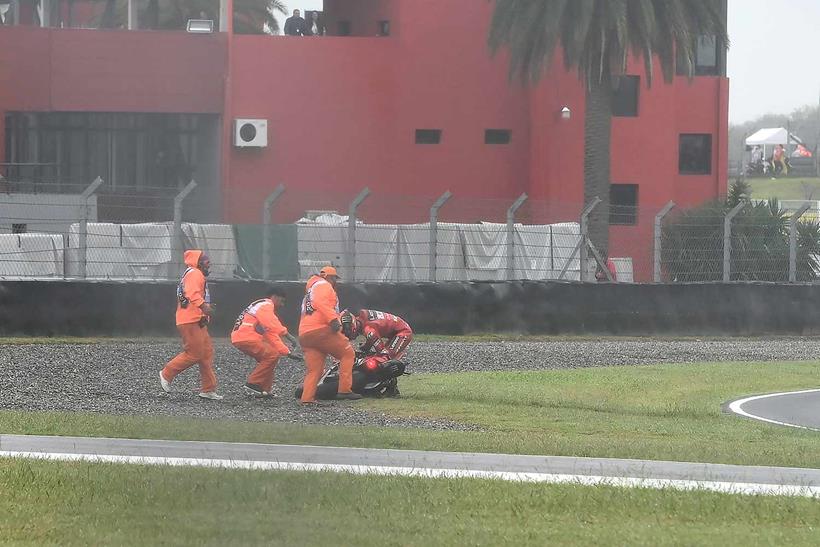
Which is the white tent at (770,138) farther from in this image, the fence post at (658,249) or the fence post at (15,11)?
the fence post at (658,249)

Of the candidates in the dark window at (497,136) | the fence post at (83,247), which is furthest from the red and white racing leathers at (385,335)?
the dark window at (497,136)

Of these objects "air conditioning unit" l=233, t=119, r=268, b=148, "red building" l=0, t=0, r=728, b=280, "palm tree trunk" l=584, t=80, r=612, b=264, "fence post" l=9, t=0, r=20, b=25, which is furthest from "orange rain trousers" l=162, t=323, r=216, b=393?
"fence post" l=9, t=0, r=20, b=25

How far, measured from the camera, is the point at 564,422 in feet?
42.4

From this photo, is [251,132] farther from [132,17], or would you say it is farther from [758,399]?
[758,399]

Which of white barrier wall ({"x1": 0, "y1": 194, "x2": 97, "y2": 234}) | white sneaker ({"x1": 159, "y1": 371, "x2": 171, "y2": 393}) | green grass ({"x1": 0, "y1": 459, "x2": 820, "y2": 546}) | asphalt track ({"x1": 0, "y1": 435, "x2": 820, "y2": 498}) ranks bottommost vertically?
white sneaker ({"x1": 159, "y1": 371, "x2": 171, "y2": 393})

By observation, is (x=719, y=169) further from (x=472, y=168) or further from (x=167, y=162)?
(x=167, y=162)

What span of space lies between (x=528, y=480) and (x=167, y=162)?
3039 cm

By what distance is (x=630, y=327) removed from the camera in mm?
22734

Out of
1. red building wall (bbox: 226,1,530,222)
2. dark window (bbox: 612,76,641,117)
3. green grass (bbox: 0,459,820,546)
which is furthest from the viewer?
dark window (bbox: 612,76,641,117)

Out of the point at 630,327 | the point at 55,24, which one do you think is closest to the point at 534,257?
the point at 630,327

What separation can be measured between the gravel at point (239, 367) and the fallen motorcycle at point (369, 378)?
34cm

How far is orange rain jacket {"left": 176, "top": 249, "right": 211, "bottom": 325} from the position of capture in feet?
46.8

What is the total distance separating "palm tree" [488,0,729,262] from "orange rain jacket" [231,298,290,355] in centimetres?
1612

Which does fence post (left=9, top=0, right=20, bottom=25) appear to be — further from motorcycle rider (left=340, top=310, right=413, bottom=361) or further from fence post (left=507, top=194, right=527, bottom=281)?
motorcycle rider (left=340, top=310, right=413, bottom=361)
